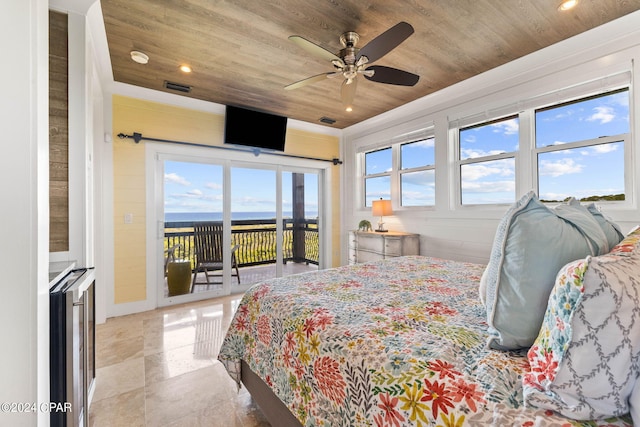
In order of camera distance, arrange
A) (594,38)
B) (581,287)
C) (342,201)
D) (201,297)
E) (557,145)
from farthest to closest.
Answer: (342,201) → (201,297) → (557,145) → (594,38) → (581,287)

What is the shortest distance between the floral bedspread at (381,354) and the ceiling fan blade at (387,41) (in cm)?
164

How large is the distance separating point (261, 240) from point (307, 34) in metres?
2.96

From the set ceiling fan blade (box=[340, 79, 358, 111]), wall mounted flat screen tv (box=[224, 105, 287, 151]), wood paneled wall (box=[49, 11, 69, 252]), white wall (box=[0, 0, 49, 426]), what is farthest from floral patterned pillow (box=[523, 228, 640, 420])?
wall mounted flat screen tv (box=[224, 105, 287, 151])

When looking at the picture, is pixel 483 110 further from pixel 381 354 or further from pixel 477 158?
pixel 381 354

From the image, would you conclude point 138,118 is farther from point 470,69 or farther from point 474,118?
point 474,118

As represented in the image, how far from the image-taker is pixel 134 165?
3.40 metres

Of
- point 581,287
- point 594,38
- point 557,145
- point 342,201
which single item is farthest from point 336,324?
point 342,201

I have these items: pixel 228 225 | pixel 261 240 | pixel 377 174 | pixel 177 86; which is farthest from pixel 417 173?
pixel 177 86

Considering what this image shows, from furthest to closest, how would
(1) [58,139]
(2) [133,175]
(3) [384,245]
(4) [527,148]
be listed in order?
(3) [384,245]
(2) [133,175]
(4) [527,148]
(1) [58,139]

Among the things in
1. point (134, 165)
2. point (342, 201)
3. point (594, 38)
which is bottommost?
point (342, 201)

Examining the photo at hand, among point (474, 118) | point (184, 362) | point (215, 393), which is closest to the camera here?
point (215, 393)

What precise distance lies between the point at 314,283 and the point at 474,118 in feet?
9.70

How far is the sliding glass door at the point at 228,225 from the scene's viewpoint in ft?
12.1

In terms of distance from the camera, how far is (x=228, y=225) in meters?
4.05
